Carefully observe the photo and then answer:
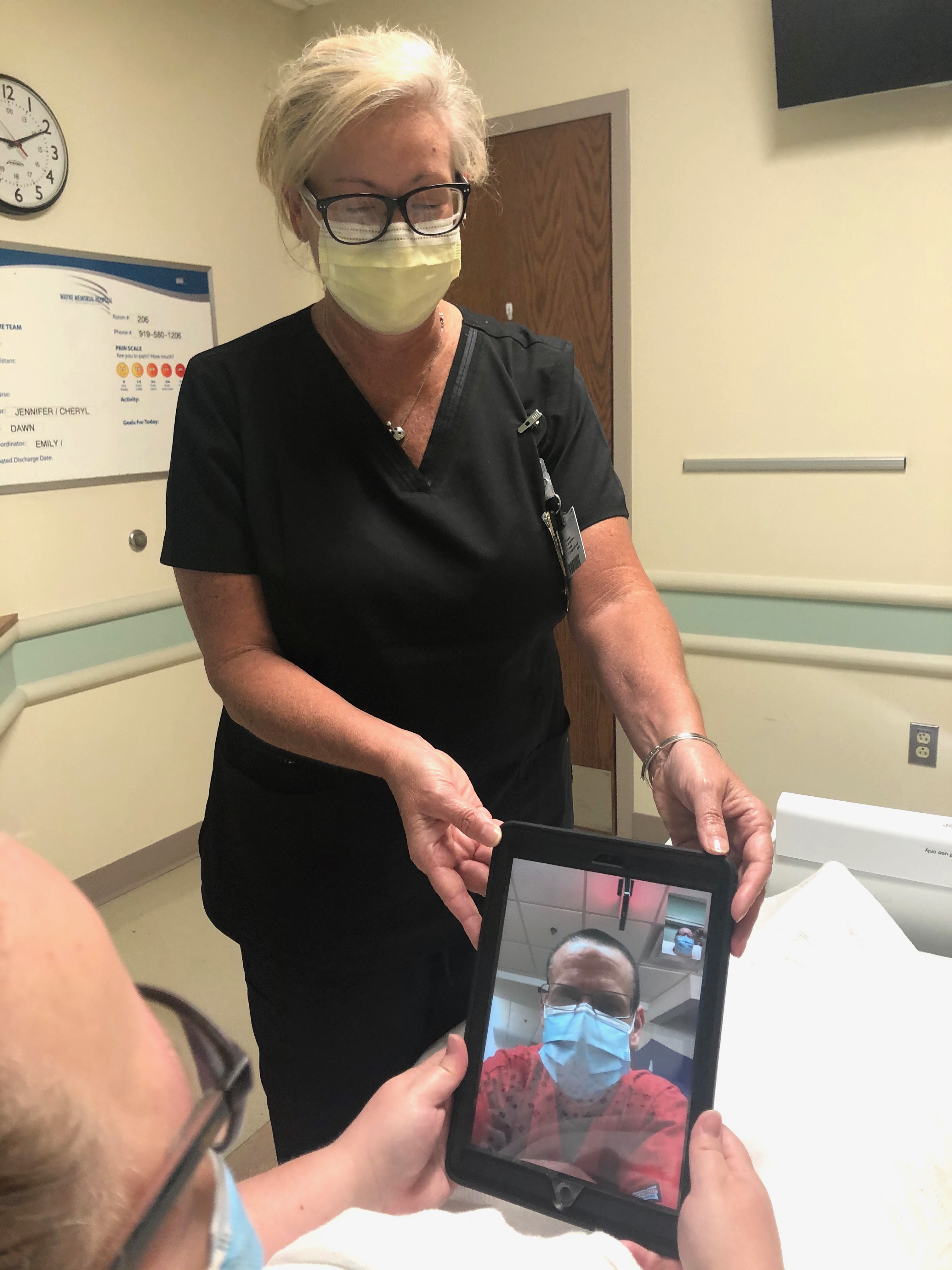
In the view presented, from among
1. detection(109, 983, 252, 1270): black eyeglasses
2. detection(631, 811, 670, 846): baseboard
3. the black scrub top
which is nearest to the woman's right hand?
the black scrub top

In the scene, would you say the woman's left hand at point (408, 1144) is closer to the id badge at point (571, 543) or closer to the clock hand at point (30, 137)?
the id badge at point (571, 543)

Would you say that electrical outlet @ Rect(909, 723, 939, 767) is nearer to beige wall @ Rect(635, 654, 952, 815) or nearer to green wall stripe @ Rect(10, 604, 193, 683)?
beige wall @ Rect(635, 654, 952, 815)

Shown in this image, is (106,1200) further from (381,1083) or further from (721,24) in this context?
(721,24)

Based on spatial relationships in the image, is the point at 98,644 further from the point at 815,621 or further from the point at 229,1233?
the point at 229,1233

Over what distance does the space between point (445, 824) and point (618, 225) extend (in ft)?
6.82

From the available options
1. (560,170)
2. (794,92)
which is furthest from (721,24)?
(560,170)

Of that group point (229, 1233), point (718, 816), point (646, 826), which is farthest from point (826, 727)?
point (229, 1233)

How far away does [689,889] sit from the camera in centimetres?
79

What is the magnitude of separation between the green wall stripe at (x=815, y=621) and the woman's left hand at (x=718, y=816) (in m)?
1.55

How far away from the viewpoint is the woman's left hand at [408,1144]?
2.54 ft

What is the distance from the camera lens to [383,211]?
1.01 m

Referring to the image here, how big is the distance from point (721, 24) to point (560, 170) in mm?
521

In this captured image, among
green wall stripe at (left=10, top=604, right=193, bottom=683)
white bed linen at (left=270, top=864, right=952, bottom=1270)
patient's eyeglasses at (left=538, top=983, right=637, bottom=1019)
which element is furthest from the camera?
green wall stripe at (left=10, top=604, right=193, bottom=683)

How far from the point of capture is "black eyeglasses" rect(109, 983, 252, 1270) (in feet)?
1.17
